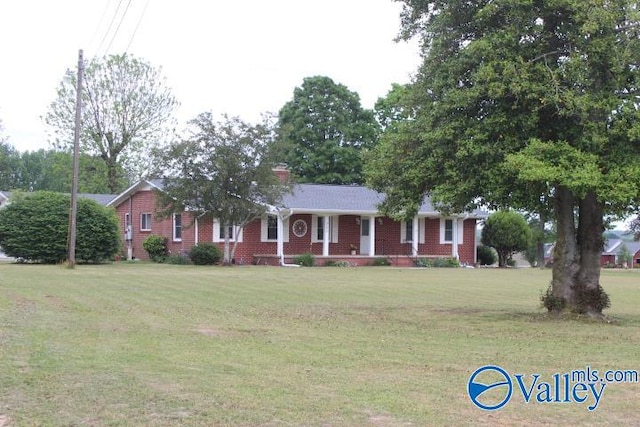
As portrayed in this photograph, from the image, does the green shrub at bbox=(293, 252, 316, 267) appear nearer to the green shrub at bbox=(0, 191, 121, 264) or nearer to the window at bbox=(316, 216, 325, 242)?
the window at bbox=(316, 216, 325, 242)

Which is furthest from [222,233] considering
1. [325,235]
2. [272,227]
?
[325,235]

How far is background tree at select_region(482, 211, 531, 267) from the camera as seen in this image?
1690 inches

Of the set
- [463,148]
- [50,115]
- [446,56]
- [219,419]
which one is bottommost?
[219,419]

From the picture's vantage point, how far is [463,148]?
13539mm

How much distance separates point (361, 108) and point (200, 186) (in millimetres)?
32305

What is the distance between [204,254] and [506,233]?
17.8m

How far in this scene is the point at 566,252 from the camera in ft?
48.6

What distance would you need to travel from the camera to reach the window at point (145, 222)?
41.8 metres

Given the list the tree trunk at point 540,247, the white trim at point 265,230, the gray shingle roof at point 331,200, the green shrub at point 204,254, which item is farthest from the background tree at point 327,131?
the green shrub at point 204,254

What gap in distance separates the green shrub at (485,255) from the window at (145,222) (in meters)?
19.3

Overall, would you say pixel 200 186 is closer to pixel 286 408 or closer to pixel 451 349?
pixel 451 349

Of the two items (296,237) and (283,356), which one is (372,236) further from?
(283,356)

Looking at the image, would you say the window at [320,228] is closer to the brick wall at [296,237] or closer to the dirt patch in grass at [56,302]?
the brick wall at [296,237]

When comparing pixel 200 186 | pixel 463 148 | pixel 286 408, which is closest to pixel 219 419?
pixel 286 408
